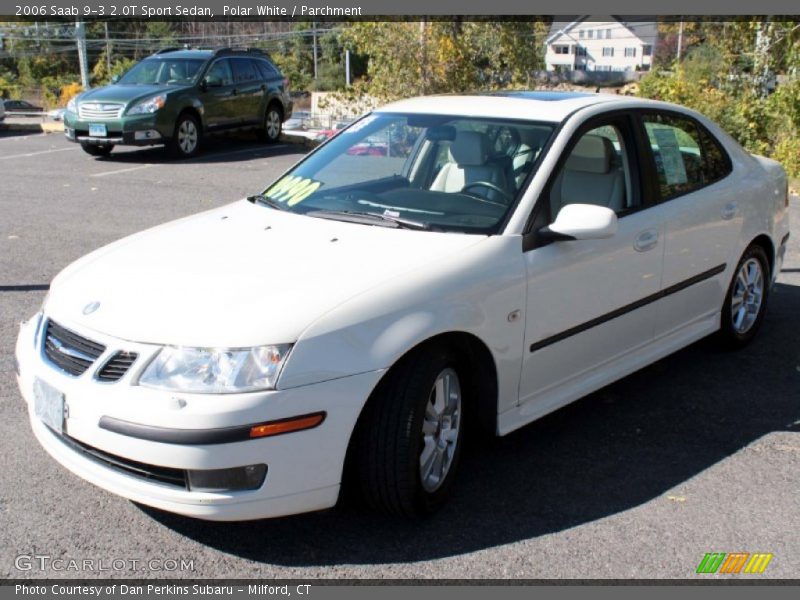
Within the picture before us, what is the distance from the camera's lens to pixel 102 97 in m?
14.7

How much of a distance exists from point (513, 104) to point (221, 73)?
12145 millimetres

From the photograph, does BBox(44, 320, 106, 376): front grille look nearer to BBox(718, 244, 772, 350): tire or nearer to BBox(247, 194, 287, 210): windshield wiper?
BBox(247, 194, 287, 210): windshield wiper

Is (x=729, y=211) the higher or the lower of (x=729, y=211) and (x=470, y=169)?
the lower

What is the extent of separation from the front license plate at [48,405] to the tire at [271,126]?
1397 centimetres

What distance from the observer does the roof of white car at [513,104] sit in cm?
460

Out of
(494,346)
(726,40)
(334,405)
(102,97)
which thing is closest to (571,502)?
(494,346)

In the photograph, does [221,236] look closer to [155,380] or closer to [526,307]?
[155,380]

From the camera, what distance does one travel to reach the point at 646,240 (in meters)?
4.65

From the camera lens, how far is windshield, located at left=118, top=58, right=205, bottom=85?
15.5 meters

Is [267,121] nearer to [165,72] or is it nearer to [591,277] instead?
[165,72]

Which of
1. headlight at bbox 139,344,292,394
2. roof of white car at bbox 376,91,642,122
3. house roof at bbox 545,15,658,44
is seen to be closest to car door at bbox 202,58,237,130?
roof of white car at bbox 376,91,642,122

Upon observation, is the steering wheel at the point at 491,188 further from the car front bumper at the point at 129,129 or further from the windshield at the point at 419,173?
the car front bumper at the point at 129,129

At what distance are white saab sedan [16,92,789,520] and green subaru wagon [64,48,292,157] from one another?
33.8 ft

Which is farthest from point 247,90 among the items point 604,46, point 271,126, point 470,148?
point 604,46
